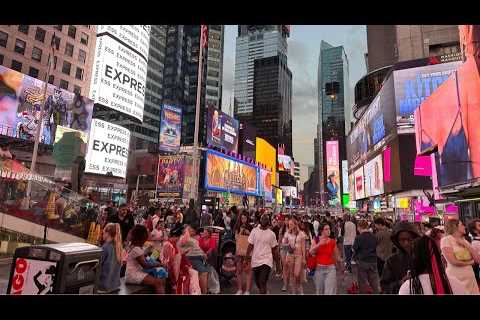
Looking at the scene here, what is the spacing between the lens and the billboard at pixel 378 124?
52.2 meters

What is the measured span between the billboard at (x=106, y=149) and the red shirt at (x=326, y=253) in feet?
88.4

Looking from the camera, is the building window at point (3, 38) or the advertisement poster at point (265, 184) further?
the advertisement poster at point (265, 184)

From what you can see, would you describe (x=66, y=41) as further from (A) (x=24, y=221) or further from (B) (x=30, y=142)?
(A) (x=24, y=221)

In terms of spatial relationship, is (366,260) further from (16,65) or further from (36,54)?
(36,54)

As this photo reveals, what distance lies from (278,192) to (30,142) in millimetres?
91874

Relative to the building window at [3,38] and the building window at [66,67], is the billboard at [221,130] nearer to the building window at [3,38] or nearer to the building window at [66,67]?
the building window at [66,67]

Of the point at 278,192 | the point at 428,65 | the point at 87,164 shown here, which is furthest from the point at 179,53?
the point at 87,164

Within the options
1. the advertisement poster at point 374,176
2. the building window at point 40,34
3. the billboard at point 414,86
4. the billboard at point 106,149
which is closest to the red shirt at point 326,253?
the billboard at point 106,149

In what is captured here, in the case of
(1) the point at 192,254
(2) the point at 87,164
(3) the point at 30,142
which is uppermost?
(3) the point at 30,142

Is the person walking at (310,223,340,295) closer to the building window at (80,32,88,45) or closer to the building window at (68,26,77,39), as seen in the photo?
the building window at (68,26,77,39)

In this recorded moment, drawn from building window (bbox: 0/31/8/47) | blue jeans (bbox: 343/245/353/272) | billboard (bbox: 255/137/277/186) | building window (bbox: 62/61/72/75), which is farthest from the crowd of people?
billboard (bbox: 255/137/277/186)

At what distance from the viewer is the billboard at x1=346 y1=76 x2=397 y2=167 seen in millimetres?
52250

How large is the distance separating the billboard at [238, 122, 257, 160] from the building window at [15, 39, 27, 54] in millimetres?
59893
